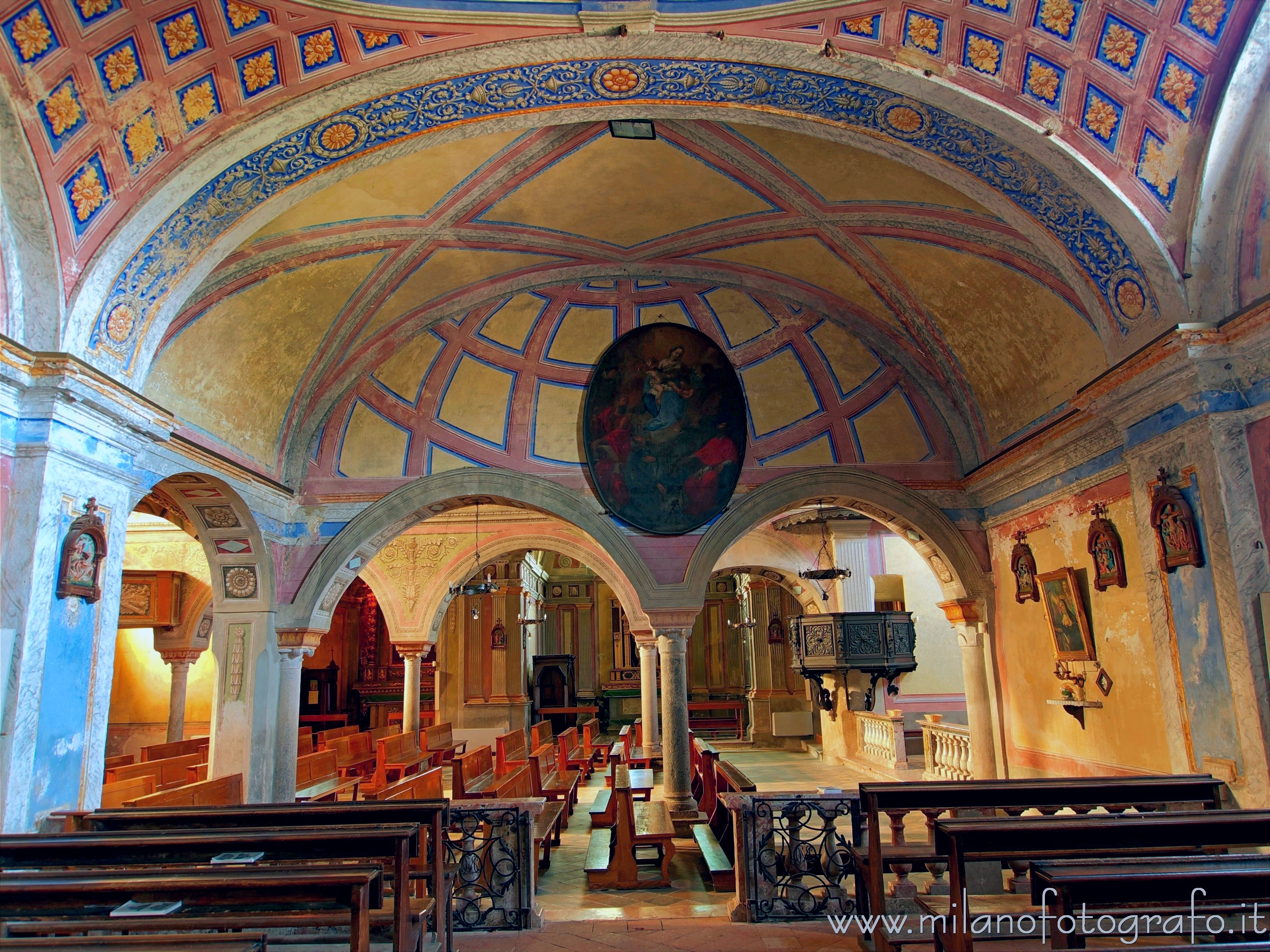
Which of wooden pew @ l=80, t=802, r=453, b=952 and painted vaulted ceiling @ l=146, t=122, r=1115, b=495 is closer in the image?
wooden pew @ l=80, t=802, r=453, b=952

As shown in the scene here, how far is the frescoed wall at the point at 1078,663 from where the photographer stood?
6848 mm

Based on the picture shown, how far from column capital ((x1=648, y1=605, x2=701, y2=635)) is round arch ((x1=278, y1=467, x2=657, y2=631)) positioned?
0.21m

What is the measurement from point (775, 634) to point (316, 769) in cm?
1110

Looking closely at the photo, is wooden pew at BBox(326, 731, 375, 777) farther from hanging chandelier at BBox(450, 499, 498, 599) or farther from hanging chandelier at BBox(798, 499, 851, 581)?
hanging chandelier at BBox(798, 499, 851, 581)

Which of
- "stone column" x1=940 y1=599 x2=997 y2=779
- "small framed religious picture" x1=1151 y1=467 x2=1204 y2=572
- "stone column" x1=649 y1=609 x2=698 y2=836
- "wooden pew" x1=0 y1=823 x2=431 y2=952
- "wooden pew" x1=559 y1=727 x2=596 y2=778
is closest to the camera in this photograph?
"wooden pew" x1=0 y1=823 x2=431 y2=952

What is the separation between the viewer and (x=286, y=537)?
10070 mm

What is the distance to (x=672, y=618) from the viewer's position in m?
10.2

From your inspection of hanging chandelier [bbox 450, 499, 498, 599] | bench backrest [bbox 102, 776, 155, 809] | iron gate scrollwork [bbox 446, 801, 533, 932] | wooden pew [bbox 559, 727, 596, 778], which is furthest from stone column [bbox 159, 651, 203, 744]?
iron gate scrollwork [bbox 446, 801, 533, 932]

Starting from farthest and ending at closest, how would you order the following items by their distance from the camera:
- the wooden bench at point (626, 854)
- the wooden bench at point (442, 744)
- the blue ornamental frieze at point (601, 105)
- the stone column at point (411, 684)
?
the stone column at point (411, 684) < the wooden bench at point (442, 744) < the wooden bench at point (626, 854) < the blue ornamental frieze at point (601, 105)

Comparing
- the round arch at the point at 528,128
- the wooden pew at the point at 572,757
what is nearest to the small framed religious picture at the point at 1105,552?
the round arch at the point at 528,128

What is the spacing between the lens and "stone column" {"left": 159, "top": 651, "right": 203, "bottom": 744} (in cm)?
1594

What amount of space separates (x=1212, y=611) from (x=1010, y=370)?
386 cm

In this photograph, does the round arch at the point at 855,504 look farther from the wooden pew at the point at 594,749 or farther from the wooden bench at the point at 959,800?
the wooden bench at the point at 959,800

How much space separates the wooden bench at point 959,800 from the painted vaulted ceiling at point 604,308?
3420 millimetres
